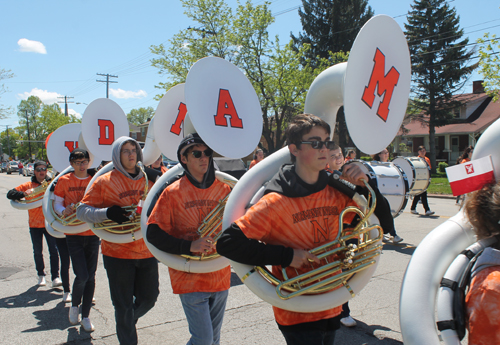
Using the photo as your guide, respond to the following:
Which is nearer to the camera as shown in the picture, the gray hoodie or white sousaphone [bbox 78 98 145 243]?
the gray hoodie

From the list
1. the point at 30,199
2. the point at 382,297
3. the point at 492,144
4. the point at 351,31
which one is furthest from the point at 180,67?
the point at 492,144

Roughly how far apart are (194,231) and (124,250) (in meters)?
0.87

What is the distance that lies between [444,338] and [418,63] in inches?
1320

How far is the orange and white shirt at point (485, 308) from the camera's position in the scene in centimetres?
134

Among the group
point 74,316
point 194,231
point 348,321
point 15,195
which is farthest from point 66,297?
point 348,321

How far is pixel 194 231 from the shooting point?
9.41 ft

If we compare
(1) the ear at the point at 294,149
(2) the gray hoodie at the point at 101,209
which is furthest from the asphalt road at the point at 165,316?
(1) the ear at the point at 294,149

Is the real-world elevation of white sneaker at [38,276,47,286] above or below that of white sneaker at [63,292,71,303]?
below

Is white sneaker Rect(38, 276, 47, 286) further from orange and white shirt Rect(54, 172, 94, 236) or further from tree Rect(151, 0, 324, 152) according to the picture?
tree Rect(151, 0, 324, 152)

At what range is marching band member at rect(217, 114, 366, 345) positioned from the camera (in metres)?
1.99

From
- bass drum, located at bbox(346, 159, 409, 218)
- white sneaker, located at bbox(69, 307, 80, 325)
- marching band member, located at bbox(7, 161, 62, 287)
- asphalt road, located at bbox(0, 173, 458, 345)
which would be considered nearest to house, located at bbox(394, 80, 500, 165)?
bass drum, located at bbox(346, 159, 409, 218)

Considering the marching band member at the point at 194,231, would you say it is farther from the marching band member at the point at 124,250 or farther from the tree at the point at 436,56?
the tree at the point at 436,56

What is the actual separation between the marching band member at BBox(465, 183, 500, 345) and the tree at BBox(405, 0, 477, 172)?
103 ft

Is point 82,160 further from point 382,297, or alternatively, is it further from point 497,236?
point 497,236
